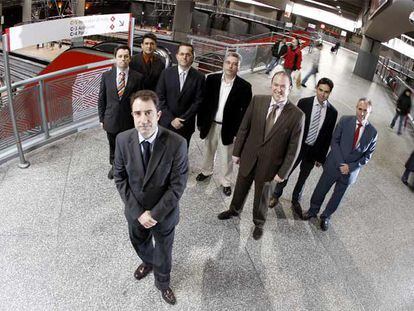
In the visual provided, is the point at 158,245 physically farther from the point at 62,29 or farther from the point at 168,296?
the point at 62,29

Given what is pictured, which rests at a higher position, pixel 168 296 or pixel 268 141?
pixel 268 141

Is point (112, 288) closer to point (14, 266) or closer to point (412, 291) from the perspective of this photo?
point (14, 266)

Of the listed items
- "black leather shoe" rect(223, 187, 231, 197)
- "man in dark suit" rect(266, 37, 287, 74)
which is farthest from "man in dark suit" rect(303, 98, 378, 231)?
"man in dark suit" rect(266, 37, 287, 74)

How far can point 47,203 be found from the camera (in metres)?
3.60

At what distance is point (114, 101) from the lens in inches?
144

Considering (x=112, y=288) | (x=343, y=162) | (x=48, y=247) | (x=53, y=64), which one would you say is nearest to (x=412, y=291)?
(x=343, y=162)

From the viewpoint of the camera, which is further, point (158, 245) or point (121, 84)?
point (121, 84)

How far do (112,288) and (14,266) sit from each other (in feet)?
2.85

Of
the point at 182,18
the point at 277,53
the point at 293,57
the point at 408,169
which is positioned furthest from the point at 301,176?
the point at 182,18

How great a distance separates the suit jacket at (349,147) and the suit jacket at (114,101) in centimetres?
220

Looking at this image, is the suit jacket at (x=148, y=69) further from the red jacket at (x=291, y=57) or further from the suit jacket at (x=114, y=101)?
the red jacket at (x=291, y=57)

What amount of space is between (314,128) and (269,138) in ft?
2.74

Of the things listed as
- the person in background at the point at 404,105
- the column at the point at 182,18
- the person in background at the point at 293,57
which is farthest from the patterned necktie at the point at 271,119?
the column at the point at 182,18

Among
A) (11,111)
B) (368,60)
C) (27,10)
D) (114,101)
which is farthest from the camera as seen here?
(27,10)
